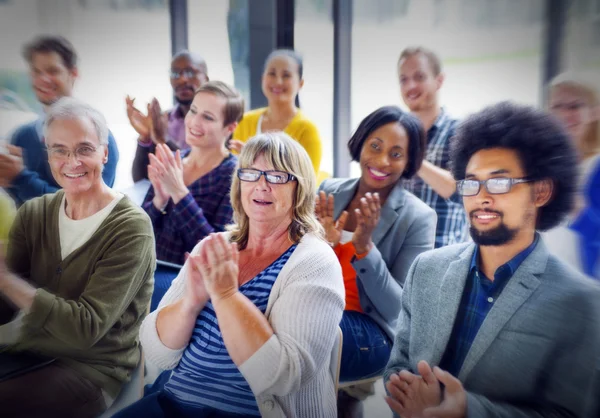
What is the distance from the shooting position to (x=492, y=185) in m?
1.35

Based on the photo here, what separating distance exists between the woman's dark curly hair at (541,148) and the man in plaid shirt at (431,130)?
26cm

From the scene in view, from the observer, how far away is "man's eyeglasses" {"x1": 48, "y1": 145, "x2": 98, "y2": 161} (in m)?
1.80

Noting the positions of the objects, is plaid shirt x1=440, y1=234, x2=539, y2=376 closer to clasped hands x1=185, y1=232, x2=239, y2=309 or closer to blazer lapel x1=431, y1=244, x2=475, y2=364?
blazer lapel x1=431, y1=244, x2=475, y2=364

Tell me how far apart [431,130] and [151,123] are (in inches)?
43.1

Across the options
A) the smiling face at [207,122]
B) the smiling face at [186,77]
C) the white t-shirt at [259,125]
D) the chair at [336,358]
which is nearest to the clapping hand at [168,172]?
the smiling face at [207,122]

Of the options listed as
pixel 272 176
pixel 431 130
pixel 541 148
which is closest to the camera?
pixel 541 148

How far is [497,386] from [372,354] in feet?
→ 1.73

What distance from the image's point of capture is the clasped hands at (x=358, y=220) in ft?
5.90

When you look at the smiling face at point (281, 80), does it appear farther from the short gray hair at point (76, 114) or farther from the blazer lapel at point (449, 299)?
the blazer lapel at point (449, 299)

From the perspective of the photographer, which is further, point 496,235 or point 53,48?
point 53,48

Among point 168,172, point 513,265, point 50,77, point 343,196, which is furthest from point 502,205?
point 50,77

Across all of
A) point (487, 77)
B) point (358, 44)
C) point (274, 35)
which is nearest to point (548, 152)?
point (487, 77)

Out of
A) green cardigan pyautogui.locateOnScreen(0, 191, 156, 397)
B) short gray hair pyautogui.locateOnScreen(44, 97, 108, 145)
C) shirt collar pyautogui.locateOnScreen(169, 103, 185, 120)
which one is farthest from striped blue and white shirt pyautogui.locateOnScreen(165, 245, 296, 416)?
shirt collar pyautogui.locateOnScreen(169, 103, 185, 120)

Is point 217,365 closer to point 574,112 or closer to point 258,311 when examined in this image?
point 258,311
